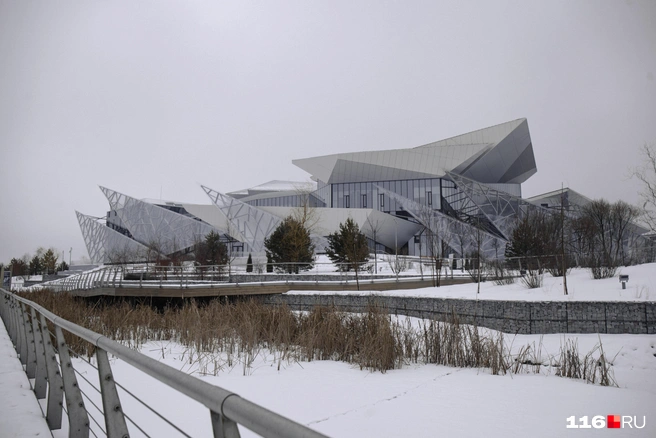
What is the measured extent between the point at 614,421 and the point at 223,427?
17.7ft

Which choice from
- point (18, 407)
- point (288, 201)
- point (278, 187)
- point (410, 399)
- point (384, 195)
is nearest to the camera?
point (18, 407)

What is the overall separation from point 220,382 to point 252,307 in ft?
15.7

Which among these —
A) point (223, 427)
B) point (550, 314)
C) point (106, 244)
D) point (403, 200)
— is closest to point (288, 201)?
point (403, 200)

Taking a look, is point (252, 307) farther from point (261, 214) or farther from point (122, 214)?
point (122, 214)

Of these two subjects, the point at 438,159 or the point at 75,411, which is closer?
the point at 75,411

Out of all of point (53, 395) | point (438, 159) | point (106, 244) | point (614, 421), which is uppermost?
point (438, 159)

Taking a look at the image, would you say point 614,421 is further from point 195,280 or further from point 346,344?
point 195,280

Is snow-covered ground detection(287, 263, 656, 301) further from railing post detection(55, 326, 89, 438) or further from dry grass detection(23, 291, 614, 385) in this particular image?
railing post detection(55, 326, 89, 438)

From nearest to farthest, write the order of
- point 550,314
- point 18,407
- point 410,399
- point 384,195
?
point 18,407 → point 410,399 → point 550,314 → point 384,195

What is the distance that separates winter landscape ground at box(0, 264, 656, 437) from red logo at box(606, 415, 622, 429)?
96 mm

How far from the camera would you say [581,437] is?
446 cm

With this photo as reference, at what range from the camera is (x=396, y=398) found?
5.67 meters

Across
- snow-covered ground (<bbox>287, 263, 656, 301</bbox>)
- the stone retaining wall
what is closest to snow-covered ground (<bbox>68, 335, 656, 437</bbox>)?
the stone retaining wall

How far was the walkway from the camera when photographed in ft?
10.9
